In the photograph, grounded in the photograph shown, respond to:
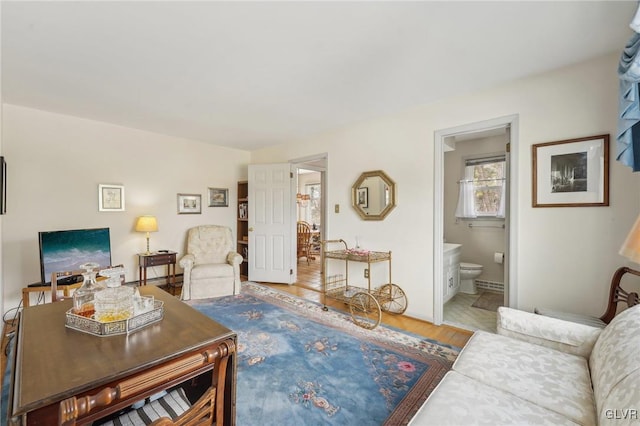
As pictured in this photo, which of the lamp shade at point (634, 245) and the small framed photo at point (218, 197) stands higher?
the small framed photo at point (218, 197)

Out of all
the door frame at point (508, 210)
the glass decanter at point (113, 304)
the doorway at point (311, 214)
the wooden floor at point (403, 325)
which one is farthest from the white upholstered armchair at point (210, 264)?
the door frame at point (508, 210)

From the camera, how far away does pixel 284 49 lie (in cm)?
200

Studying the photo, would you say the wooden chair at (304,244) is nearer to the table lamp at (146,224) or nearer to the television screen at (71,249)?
the table lamp at (146,224)

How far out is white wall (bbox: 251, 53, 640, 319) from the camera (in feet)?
6.90

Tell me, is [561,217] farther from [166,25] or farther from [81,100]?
[81,100]

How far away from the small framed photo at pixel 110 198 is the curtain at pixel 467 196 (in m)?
5.10

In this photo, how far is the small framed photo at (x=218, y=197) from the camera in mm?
4887

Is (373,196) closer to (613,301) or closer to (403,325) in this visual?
(403,325)

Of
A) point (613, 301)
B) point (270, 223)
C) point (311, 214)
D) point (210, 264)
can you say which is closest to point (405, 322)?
point (613, 301)

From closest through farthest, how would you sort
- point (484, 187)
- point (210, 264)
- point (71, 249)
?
point (71, 249) < point (210, 264) < point (484, 187)

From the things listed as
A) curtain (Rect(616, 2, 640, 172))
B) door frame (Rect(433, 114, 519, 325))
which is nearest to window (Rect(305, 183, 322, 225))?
door frame (Rect(433, 114, 519, 325))

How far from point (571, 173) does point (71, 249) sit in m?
5.00

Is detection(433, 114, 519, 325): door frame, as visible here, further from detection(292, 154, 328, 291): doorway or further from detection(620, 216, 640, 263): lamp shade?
detection(292, 154, 328, 291): doorway

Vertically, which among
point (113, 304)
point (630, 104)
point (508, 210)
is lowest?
point (113, 304)
